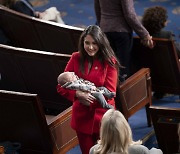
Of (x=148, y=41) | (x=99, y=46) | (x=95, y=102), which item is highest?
(x=99, y=46)

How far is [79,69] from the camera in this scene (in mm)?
4109

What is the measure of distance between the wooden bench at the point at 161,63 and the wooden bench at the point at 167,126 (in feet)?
4.43

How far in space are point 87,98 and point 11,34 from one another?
8.17ft

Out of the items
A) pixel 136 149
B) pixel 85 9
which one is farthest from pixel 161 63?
pixel 85 9

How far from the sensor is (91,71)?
13.5 feet

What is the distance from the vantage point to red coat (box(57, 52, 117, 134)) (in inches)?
161

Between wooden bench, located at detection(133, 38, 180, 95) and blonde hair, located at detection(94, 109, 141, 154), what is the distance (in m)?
2.36

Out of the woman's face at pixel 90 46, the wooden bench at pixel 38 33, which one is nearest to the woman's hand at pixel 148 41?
the wooden bench at pixel 38 33

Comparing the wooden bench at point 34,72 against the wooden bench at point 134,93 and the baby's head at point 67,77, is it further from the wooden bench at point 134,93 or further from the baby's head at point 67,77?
the baby's head at point 67,77

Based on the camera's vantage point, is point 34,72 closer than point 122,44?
Yes

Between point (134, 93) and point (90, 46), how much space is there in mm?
1305

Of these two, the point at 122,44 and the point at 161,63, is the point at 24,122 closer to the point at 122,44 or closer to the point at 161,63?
the point at 122,44

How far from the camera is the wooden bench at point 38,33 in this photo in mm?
5773

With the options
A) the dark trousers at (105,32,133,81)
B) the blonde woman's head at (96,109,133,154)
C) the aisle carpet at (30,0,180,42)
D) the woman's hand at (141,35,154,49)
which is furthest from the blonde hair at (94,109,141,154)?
the aisle carpet at (30,0,180,42)
